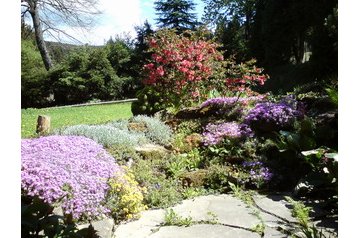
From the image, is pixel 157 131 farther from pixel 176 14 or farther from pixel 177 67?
pixel 176 14

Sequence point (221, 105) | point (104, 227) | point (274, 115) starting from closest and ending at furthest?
point (104, 227) → point (274, 115) → point (221, 105)

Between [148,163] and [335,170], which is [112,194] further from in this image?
[335,170]

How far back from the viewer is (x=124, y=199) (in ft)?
11.4

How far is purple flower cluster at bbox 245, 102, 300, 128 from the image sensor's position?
501 cm

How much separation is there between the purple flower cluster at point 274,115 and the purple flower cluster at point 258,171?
2.55 ft

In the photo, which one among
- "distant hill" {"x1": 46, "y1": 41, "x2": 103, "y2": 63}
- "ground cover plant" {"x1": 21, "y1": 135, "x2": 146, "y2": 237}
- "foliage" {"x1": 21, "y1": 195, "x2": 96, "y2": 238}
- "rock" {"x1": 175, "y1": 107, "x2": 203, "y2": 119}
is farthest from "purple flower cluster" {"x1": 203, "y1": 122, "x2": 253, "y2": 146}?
"distant hill" {"x1": 46, "y1": 41, "x2": 103, "y2": 63}

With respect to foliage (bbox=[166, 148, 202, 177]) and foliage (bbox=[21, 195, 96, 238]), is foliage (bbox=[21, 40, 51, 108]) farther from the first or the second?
foliage (bbox=[21, 195, 96, 238])

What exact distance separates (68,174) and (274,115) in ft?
9.57

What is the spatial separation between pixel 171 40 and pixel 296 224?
5259mm

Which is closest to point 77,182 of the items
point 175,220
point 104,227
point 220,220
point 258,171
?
point 104,227

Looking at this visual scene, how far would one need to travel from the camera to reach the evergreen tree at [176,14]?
5.79 m
